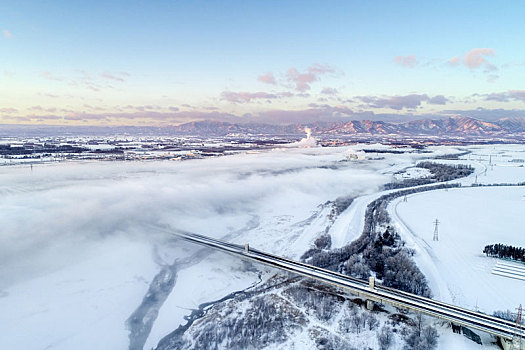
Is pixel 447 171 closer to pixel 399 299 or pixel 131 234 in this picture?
pixel 399 299

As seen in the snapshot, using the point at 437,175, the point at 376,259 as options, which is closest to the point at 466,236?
the point at 376,259

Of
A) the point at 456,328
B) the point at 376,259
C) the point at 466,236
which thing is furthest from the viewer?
Answer: the point at 466,236

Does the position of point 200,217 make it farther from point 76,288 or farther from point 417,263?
point 417,263

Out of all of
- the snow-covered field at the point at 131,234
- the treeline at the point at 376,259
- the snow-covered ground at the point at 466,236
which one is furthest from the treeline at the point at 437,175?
the treeline at the point at 376,259

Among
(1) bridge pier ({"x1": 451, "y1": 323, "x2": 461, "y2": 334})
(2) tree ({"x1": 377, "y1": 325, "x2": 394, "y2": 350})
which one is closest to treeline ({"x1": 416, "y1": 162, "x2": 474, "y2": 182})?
(1) bridge pier ({"x1": 451, "y1": 323, "x2": 461, "y2": 334})

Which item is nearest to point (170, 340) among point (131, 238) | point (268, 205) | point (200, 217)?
point (131, 238)

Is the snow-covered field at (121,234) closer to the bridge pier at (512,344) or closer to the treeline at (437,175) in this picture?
the treeline at (437,175)
